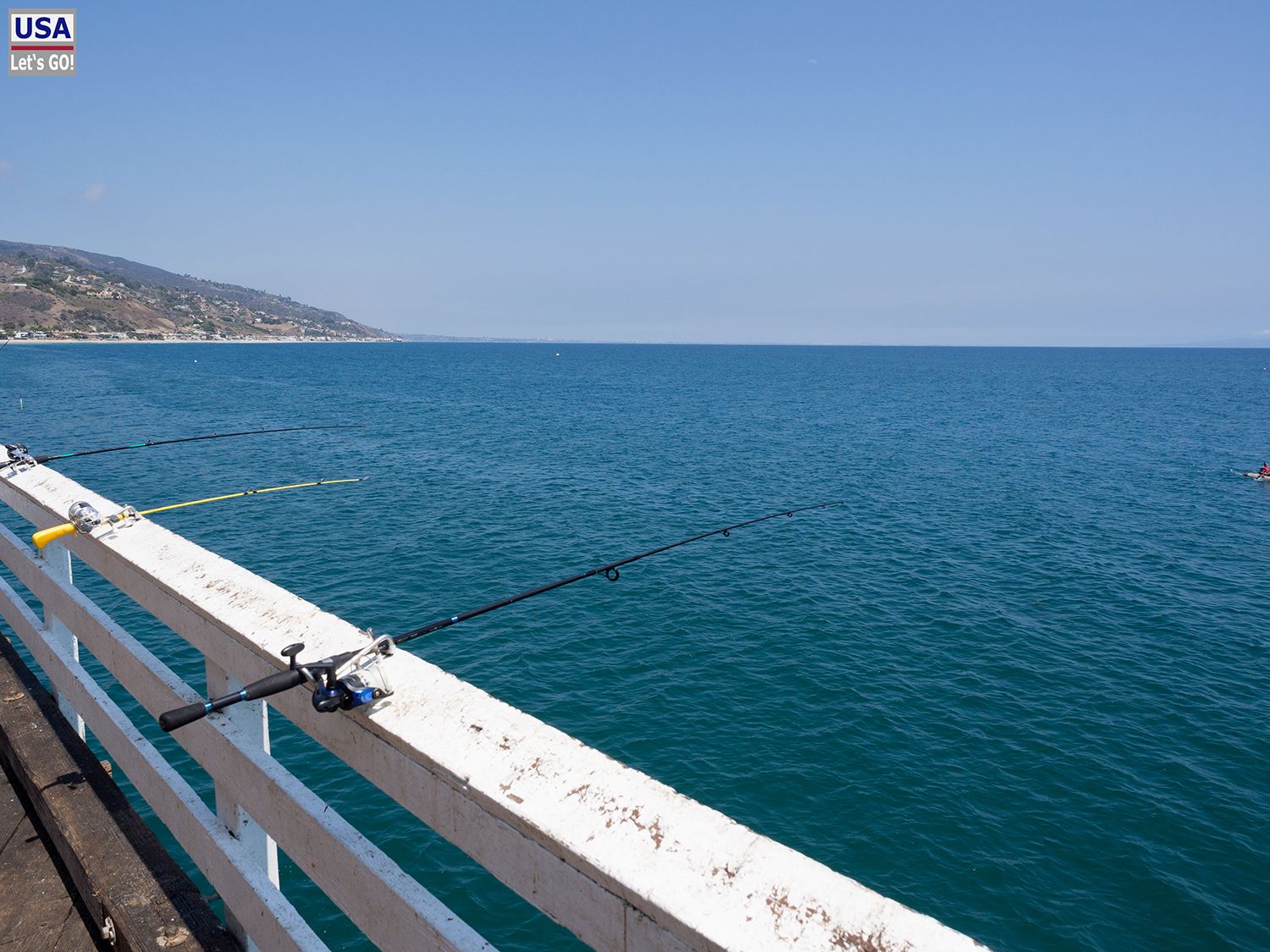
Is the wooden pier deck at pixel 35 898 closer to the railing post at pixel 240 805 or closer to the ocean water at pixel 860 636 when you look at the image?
the railing post at pixel 240 805

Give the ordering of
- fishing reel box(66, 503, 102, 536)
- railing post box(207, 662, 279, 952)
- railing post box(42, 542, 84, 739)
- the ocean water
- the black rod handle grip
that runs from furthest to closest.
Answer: the ocean water
railing post box(42, 542, 84, 739)
fishing reel box(66, 503, 102, 536)
railing post box(207, 662, 279, 952)
the black rod handle grip

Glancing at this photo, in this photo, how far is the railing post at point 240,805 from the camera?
2.70 meters

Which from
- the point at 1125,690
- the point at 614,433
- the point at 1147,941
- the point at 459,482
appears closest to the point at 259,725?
the point at 1147,941

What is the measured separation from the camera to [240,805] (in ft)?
8.95

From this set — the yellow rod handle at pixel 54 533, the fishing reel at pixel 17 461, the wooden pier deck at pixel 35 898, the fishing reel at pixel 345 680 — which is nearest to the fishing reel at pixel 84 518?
the yellow rod handle at pixel 54 533

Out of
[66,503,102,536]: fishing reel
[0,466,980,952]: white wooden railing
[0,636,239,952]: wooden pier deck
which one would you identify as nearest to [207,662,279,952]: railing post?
[0,466,980,952]: white wooden railing

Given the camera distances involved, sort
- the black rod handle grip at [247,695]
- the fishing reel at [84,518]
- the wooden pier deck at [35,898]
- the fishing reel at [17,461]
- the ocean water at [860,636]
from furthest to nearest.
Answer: the ocean water at [860,636]
the fishing reel at [17,461]
the fishing reel at [84,518]
the wooden pier deck at [35,898]
the black rod handle grip at [247,695]

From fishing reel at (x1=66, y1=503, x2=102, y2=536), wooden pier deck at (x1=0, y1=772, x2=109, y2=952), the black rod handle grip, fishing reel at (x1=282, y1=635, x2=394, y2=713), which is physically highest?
fishing reel at (x1=66, y1=503, x2=102, y2=536)

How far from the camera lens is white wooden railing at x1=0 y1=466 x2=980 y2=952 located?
5.10 feet

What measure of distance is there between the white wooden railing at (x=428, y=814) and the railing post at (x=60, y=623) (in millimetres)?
702

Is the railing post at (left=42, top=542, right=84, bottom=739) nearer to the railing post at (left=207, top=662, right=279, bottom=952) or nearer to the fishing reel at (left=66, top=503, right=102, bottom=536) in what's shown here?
the fishing reel at (left=66, top=503, right=102, bottom=536)

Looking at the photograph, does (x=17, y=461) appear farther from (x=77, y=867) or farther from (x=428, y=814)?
(x=428, y=814)

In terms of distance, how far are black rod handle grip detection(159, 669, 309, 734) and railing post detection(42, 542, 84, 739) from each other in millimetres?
2284

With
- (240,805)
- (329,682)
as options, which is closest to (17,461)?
(240,805)
